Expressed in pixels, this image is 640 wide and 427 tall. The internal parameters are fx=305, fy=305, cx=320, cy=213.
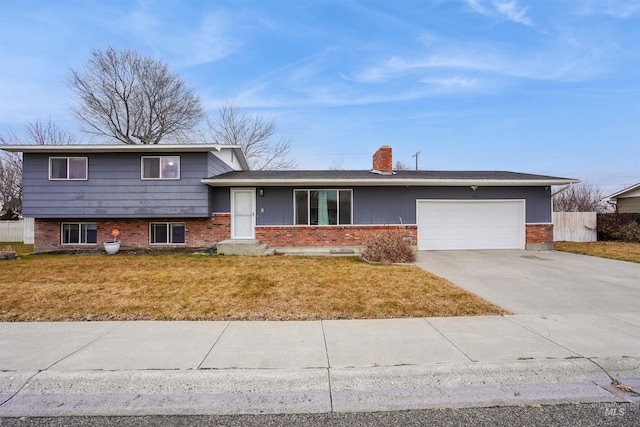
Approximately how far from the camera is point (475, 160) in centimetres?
3125

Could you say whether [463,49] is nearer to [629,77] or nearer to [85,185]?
[629,77]

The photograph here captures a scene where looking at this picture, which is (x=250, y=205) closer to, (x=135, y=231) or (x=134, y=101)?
(x=135, y=231)

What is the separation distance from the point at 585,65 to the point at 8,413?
18092 millimetres

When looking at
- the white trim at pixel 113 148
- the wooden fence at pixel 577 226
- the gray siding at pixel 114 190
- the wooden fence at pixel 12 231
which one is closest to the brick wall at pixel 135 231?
the gray siding at pixel 114 190

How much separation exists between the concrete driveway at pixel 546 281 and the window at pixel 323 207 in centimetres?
345

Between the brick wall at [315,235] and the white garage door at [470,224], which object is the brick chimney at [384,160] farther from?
the brick wall at [315,235]

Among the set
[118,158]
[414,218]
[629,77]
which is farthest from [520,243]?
[118,158]

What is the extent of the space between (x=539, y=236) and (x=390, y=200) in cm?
615

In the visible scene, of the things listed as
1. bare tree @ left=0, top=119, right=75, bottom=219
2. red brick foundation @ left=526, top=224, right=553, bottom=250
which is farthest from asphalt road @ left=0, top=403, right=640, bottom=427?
bare tree @ left=0, top=119, right=75, bottom=219

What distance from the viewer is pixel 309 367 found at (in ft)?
9.74

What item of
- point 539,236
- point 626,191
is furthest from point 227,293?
point 626,191

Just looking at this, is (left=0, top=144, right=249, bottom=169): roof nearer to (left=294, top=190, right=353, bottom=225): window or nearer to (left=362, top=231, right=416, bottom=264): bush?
(left=294, top=190, right=353, bottom=225): window

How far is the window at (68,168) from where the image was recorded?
11672 mm

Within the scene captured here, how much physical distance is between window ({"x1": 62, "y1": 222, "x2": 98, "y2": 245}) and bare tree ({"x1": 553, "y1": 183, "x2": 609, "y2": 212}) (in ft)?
123
